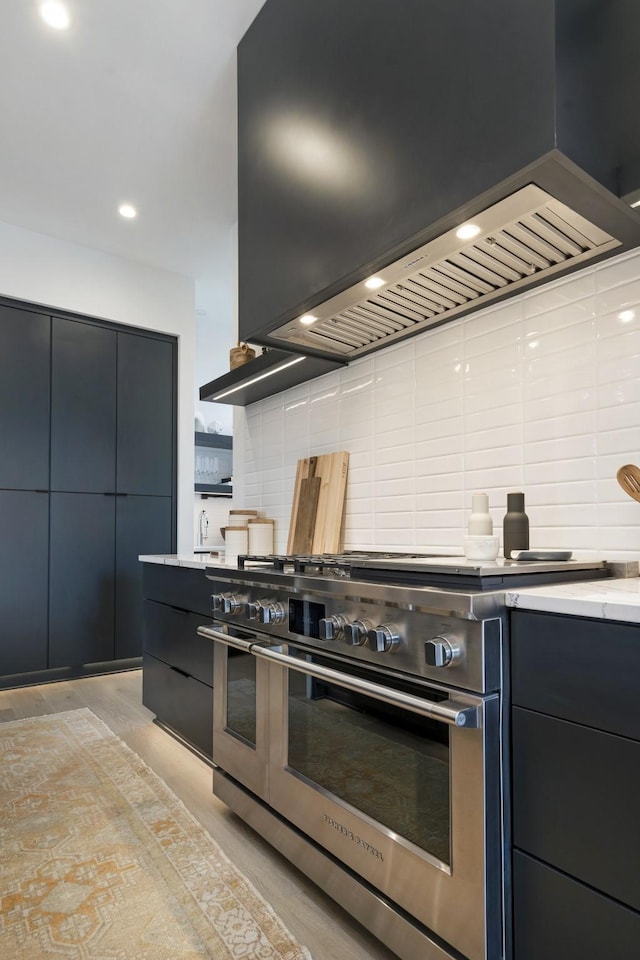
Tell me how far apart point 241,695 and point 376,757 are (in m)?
0.70

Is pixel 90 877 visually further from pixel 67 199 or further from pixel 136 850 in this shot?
pixel 67 199

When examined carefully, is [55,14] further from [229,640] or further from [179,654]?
[179,654]

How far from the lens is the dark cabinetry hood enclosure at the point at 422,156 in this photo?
1197 millimetres

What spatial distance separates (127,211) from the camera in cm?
356

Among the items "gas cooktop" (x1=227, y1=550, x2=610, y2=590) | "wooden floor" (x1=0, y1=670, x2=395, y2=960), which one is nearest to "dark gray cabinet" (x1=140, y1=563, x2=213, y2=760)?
"wooden floor" (x1=0, y1=670, x2=395, y2=960)

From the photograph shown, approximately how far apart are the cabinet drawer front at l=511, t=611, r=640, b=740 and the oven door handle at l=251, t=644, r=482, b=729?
0.32 feet

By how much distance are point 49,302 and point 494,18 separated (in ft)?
11.1

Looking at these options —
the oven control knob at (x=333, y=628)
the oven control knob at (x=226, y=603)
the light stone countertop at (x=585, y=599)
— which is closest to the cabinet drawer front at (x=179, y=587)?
the oven control knob at (x=226, y=603)

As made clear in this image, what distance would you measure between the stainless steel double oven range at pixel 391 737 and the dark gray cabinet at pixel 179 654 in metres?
0.47

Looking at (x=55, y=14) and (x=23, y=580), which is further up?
(x=55, y=14)

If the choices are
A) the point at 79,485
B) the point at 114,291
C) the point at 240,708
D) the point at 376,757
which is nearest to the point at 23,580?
the point at 79,485

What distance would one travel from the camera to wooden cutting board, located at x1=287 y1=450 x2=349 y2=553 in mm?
2447

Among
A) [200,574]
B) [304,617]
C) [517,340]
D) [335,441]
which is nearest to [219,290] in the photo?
[335,441]

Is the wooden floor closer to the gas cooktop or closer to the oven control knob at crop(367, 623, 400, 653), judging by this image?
the oven control knob at crop(367, 623, 400, 653)
